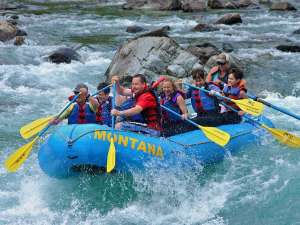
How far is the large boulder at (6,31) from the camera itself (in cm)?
1576

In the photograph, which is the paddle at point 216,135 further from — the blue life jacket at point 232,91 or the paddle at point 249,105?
the blue life jacket at point 232,91

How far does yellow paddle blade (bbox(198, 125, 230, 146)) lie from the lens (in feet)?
20.5

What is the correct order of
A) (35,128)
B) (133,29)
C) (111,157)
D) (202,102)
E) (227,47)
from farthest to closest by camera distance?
(133,29), (227,47), (202,102), (35,128), (111,157)

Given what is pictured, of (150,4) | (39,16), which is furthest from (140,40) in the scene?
(150,4)

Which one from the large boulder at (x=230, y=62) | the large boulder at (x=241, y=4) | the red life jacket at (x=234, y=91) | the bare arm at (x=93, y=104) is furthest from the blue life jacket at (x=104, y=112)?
the large boulder at (x=241, y=4)

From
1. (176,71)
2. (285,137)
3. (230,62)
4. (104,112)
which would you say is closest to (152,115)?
(104,112)

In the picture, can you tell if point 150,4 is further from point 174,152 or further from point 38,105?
→ point 174,152

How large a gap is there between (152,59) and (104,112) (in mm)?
5085

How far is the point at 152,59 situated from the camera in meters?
11.8

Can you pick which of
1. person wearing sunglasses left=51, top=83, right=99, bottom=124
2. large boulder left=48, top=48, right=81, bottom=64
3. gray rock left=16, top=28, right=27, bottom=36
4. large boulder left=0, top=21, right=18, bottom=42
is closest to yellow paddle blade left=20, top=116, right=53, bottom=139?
person wearing sunglasses left=51, top=83, right=99, bottom=124

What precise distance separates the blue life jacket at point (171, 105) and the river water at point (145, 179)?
0.81 metres

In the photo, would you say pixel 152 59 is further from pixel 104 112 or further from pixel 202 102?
pixel 104 112

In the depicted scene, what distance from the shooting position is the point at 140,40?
12.3 m

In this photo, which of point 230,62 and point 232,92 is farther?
point 230,62
